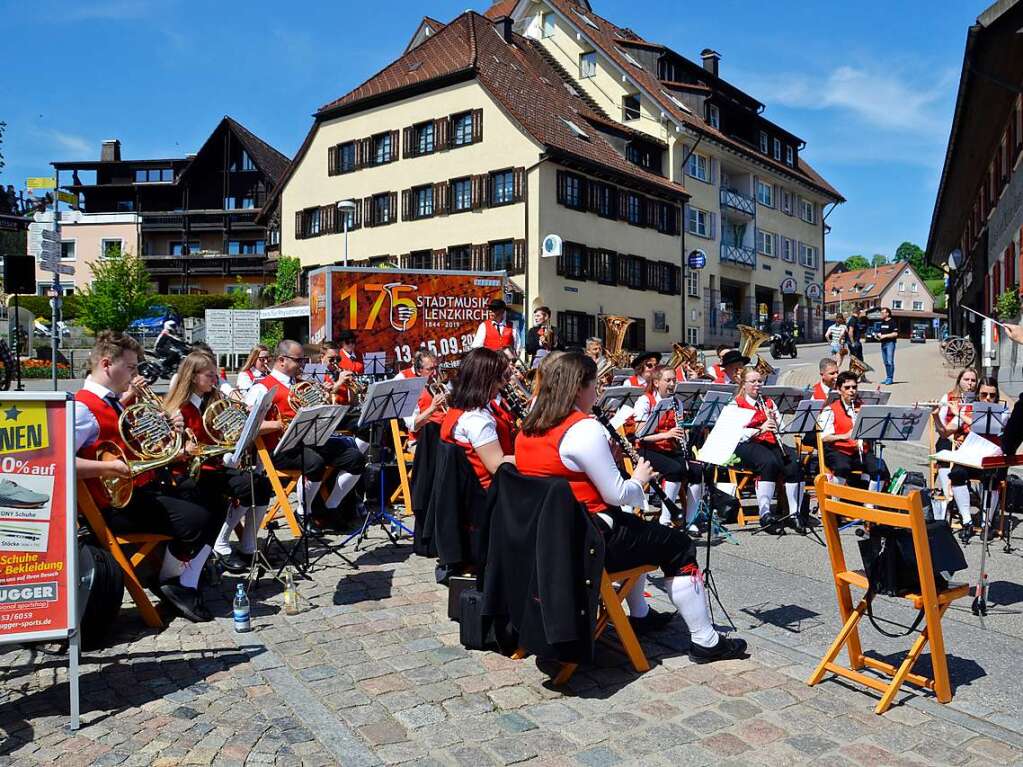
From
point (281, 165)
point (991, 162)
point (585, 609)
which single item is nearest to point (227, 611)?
point (585, 609)

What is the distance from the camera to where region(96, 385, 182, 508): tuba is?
208 inches

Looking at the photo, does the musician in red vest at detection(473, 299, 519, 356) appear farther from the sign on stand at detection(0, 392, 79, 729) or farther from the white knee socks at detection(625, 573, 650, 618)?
the sign on stand at detection(0, 392, 79, 729)

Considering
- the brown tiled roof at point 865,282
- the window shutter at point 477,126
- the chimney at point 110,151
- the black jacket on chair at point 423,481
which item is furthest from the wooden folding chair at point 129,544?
the brown tiled roof at point 865,282

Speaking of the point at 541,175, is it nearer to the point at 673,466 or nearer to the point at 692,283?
the point at 692,283

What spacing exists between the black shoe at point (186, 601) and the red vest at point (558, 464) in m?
2.57

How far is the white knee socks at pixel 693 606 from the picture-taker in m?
4.93

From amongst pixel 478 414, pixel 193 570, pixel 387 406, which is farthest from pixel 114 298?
pixel 478 414

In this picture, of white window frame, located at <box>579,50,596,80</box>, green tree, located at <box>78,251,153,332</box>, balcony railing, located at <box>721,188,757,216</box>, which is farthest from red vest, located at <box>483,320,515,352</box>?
green tree, located at <box>78,251,153,332</box>

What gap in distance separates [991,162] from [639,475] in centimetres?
2336

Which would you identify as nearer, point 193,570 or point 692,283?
point 193,570

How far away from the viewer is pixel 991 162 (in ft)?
78.0

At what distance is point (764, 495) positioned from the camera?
909 cm

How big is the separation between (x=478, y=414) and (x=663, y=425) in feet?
11.7

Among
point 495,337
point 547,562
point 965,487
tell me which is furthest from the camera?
point 495,337
